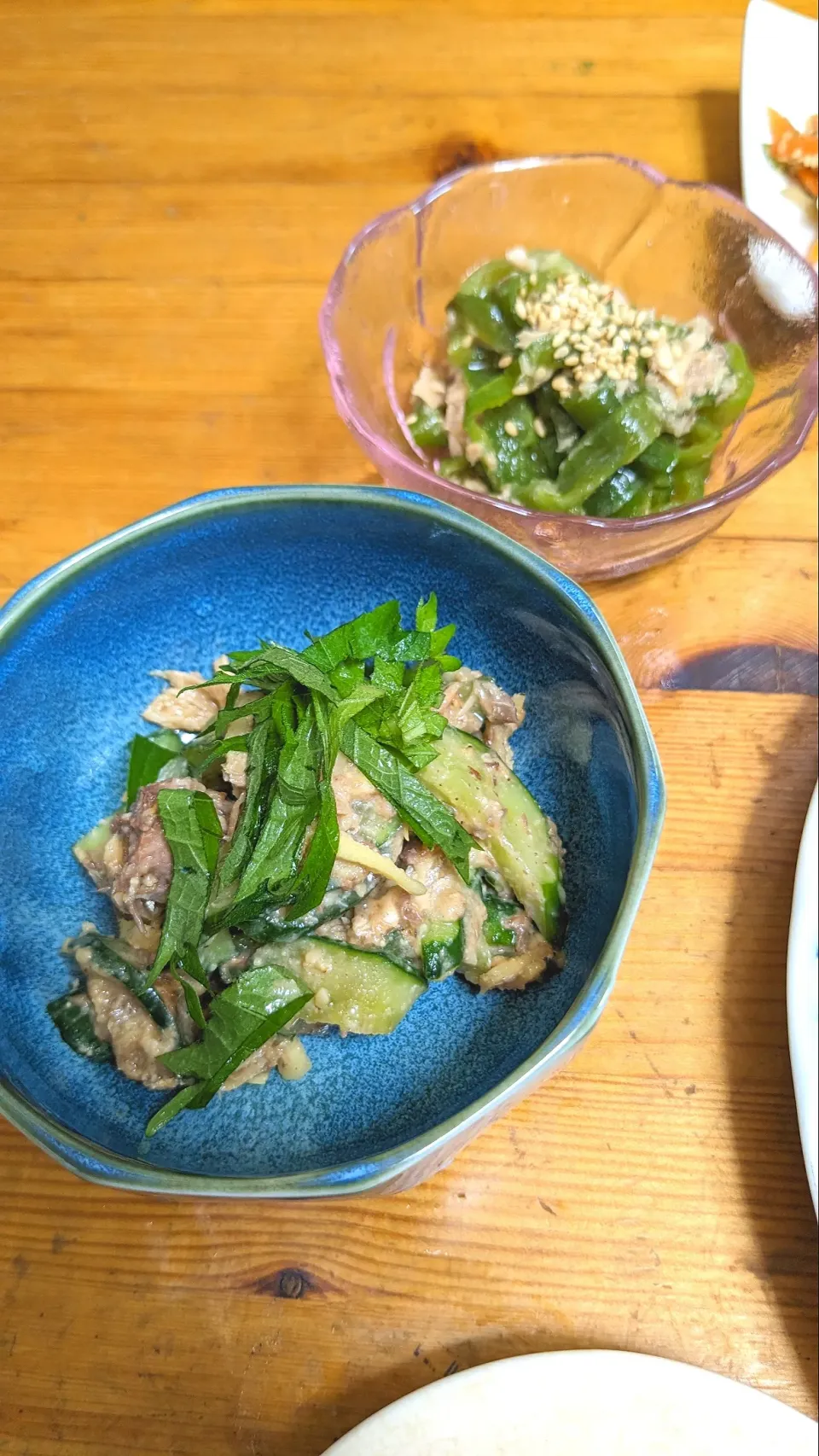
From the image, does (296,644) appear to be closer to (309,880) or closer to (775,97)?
(309,880)

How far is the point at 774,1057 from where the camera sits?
4.57 ft

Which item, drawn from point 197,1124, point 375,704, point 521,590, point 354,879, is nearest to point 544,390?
point 521,590

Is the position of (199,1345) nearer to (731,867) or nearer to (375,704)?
(375,704)

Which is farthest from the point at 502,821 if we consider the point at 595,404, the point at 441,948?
the point at 595,404

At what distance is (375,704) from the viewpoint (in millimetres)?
1265

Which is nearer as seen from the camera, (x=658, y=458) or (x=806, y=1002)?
(x=806, y=1002)

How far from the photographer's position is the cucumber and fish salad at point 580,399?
1.57 metres

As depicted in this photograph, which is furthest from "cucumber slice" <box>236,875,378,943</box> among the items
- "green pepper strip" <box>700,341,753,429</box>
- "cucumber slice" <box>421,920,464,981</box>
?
"green pepper strip" <box>700,341,753,429</box>

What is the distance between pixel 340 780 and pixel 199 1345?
792 mm

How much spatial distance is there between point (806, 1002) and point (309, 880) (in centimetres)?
69

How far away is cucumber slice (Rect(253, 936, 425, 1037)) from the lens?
1.22 metres

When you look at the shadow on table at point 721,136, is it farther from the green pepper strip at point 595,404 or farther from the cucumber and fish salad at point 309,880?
the cucumber and fish salad at point 309,880

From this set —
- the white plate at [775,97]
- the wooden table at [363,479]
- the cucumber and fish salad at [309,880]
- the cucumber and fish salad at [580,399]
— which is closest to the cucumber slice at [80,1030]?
the cucumber and fish salad at [309,880]

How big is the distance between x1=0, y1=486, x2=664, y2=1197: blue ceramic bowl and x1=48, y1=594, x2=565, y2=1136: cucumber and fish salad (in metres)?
0.05
